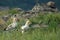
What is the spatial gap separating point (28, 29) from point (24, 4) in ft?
44.7

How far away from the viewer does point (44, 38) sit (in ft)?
16.7

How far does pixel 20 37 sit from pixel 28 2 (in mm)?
15777

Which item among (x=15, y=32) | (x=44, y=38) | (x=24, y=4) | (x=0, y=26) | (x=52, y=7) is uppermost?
(x=24, y=4)

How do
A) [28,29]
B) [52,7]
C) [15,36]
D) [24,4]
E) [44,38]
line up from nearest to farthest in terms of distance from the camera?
[44,38]
[15,36]
[28,29]
[52,7]
[24,4]

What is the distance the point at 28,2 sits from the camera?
21.1 m

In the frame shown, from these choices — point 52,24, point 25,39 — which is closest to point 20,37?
point 25,39

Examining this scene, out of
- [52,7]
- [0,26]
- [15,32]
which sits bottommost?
[15,32]

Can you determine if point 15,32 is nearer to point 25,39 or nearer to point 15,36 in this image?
point 15,36

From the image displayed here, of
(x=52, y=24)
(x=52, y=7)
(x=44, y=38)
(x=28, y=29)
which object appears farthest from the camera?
(x=52, y=7)

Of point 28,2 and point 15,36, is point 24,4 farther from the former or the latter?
point 15,36

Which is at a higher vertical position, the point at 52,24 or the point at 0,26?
the point at 0,26

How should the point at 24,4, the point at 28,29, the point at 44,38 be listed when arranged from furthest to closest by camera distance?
the point at 24,4 < the point at 28,29 < the point at 44,38

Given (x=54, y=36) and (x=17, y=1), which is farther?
(x=17, y=1)

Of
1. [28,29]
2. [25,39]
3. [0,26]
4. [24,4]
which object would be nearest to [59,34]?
[25,39]
